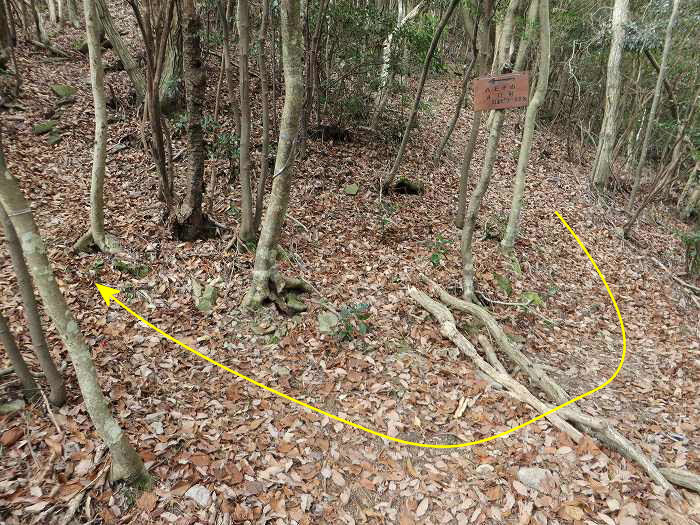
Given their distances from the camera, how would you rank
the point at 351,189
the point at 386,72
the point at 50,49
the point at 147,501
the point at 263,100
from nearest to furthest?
1. the point at 147,501
2. the point at 263,100
3. the point at 351,189
4. the point at 386,72
5. the point at 50,49

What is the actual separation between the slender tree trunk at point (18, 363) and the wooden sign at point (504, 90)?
208 inches

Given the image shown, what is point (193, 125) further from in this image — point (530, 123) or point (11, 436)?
point (530, 123)

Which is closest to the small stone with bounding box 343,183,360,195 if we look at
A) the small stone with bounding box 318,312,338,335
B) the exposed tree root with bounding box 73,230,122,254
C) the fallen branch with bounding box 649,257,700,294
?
the small stone with bounding box 318,312,338,335

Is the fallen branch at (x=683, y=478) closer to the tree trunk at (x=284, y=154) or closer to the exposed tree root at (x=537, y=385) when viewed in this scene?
the exposed tree root at (x=537, y=385)

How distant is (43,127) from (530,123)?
902 cm

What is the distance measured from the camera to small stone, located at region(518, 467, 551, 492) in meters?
3.61

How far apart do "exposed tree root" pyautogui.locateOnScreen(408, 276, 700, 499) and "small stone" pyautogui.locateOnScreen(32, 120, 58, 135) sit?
24.6ft

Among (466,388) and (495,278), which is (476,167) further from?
(466,388)

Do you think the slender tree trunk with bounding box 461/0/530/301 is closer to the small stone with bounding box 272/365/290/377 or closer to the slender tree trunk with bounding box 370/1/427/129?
the small stone with bounding box 272/365/290/377

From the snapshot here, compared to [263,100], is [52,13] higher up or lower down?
higher up

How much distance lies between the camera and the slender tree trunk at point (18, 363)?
3107mm

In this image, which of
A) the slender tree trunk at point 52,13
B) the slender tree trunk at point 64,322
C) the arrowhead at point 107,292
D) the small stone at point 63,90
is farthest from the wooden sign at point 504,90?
the slender tree trunk at point 52,13

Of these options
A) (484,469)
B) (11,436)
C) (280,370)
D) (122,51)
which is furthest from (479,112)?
(122,51)

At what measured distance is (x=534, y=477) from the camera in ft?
12.1
